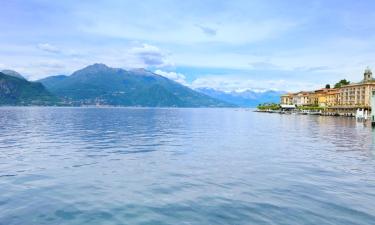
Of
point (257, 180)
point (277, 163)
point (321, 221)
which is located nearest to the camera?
point (321, 221)

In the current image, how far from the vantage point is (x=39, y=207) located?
21.1 m

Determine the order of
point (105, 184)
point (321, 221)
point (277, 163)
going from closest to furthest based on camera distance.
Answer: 1. point (321, 221)
2. point (105, 184)
3. point (277, 163)

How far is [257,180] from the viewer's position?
94.6 ft

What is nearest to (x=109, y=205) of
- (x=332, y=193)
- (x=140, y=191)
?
(x=140, y=191)

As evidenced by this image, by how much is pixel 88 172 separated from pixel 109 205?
10.6 meters

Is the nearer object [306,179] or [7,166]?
[306,179]

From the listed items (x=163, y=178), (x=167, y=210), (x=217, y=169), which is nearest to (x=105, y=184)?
(x=163, y=178)

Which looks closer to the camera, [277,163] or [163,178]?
[163,178]

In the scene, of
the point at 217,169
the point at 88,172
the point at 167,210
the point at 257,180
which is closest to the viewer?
the point at 167,210

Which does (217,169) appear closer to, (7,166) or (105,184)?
(105,184)

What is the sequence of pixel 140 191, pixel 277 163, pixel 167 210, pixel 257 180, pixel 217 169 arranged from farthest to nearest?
1. pixel 277 163
2. pixel 217 169
3. pixel 257 180
4. pixel 140 191
5. pixel 167 210

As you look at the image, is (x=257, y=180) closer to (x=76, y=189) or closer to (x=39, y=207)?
(x=76, y=189)

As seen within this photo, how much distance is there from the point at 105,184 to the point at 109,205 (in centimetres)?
556

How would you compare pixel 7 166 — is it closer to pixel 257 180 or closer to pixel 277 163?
pixel 257 180
